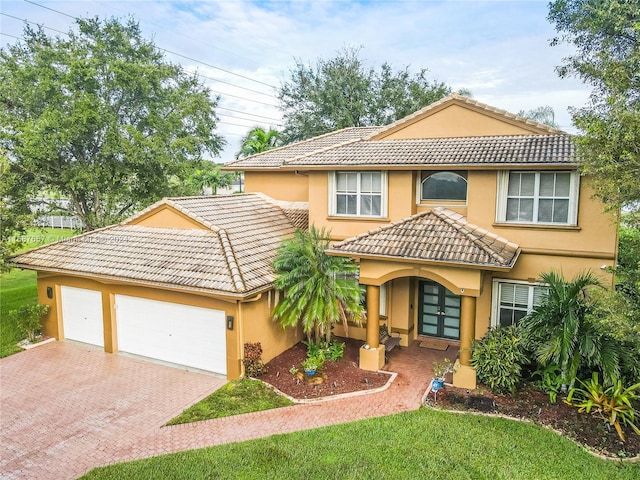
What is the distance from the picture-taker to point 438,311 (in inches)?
624

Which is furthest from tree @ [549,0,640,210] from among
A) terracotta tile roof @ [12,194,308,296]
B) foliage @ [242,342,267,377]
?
foliage @ [242,342,267,377]

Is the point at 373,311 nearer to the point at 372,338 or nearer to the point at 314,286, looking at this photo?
the point at 372,338

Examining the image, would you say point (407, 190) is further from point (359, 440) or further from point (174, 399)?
point (174, 399)

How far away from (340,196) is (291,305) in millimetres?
4469

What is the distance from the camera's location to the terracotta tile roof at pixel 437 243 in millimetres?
11930

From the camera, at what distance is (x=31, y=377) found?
43.5 ft

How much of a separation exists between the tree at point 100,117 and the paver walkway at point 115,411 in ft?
35.4

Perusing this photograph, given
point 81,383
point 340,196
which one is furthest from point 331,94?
point 81,383

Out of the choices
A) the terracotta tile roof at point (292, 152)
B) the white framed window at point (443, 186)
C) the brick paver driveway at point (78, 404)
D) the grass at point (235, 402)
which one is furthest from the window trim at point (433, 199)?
the brick paver driveway at point (78, 404)

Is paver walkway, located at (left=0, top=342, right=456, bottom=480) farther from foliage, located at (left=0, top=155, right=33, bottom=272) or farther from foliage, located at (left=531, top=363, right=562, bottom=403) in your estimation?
foliage, located at (left=0, top=155, right=33, bottom=272)

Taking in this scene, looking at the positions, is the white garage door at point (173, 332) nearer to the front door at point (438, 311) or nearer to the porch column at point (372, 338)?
the porch column at point (372, 338)

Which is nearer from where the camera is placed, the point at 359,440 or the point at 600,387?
the point at 359,440

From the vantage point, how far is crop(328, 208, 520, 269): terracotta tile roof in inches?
470

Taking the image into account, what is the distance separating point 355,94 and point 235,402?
3297cm
